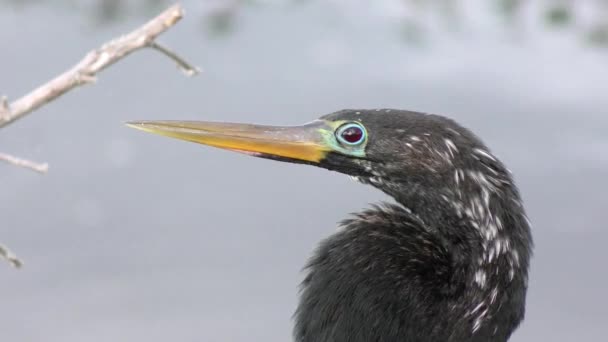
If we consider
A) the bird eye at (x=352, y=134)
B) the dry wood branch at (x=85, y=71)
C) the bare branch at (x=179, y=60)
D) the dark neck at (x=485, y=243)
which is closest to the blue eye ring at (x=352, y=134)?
the bird eye at (x=352, y=134)

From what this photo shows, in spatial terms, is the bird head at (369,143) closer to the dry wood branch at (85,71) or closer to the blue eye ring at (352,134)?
the blue eye ring at (352,134)

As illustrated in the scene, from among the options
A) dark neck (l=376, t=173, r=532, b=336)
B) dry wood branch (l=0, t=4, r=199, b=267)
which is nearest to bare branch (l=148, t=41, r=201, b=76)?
dry wood branch (l=0, t=4, r=199, b=267)

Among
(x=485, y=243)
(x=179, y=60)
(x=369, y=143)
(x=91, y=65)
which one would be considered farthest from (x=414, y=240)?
(x=91, y=65)

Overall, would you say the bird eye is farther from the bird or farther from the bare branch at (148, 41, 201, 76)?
the bare branch at (148, 41, 201, 76)

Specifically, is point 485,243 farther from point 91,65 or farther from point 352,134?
point 91,65

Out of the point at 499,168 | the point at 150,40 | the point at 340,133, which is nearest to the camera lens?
the point at 150,40

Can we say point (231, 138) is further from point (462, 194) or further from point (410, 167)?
point (462, 194)

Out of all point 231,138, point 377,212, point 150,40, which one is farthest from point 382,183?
point 150,40
